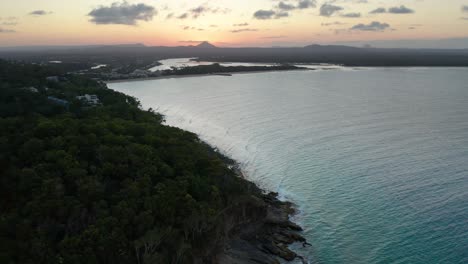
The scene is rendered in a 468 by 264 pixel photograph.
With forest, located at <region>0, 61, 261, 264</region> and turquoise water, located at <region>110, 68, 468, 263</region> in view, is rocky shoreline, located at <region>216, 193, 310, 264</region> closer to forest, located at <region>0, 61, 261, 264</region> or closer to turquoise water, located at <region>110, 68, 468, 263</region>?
forest, located at <region>0, 61, 261, 264</region>

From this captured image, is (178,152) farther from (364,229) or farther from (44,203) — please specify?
(364,229)

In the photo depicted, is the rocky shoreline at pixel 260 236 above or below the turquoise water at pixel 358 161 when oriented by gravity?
below

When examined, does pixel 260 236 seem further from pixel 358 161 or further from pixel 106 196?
pixel 358 161

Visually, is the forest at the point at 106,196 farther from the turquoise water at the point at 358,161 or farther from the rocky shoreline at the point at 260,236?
the turquoise water at the point at 358,161

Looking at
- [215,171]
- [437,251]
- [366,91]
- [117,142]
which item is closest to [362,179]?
[437,251]

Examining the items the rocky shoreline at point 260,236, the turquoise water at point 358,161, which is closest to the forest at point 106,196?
the rocky shoreline at point 260,236

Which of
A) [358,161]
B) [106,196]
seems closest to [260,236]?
[106,196]
